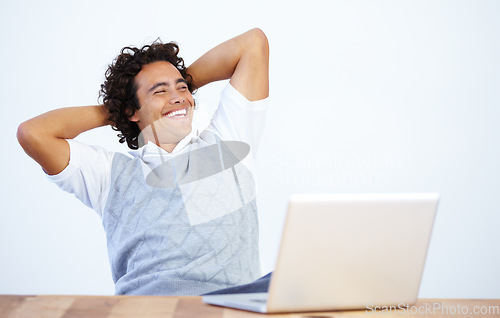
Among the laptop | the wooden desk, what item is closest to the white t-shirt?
the wooden desk

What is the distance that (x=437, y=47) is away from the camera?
10.5ft

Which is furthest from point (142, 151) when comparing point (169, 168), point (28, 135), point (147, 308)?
point (147, 308)

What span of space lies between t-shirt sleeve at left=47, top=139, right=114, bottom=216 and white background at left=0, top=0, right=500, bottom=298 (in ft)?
3.34

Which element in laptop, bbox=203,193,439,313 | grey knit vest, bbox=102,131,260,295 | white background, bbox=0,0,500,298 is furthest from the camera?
white background, bbox=0,0,500,298

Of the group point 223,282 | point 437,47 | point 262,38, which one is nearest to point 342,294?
point 223,282

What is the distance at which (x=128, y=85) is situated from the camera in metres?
2.31

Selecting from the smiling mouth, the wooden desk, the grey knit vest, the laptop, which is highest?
the laptop

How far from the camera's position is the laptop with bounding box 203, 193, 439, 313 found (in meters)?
0.98

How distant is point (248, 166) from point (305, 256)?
1.08 meters

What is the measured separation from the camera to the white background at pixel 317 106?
10.1ft

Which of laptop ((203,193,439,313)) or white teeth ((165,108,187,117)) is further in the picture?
white teeth ((165,108,187,117))

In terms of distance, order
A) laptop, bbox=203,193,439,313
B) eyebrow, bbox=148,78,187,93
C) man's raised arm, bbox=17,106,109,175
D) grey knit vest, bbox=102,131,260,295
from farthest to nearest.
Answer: eyebrow, bbox=148,78,187,93 < man's raised arm, bbox=17,106,109,175 < grey knit vest, bbox=102,131,260,295 < laptop, bbox=203,193,439,313

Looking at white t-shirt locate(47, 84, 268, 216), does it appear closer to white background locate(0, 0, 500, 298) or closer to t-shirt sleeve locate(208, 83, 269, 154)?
t-shirt sleeve locate(208, 83, 269, 154)

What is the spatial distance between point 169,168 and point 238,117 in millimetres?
300
